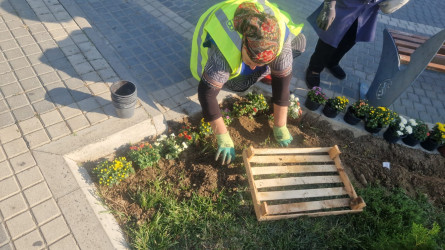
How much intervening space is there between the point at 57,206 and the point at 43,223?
16 cm

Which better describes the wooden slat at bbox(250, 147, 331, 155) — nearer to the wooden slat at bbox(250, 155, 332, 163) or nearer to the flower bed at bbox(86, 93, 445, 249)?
the wooden slat at bbox(250, 155, 332, 163)

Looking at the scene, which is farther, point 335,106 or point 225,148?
point 335,106

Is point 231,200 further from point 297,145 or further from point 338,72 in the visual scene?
point 338,72

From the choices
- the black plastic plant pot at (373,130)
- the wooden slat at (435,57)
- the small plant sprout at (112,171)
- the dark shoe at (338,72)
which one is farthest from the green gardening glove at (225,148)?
the wooden slat at (435,57)

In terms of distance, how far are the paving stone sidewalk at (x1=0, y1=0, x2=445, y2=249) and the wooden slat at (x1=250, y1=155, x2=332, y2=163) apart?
0.99 meters

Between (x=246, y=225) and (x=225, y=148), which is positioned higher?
(x=225, y=148)

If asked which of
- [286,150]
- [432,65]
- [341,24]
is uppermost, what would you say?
[341,24]

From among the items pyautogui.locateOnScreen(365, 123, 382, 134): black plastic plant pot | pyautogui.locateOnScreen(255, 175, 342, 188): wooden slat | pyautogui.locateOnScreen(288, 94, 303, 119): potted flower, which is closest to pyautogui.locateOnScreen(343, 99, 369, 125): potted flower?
Result: pyautogui.locateOnScreen(365, 123, 382, 134): black plastic plant pot

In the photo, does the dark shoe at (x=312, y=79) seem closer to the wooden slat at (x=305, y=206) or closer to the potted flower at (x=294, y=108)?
the potted flower at (x=294, y=108)

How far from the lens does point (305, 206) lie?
261 centimetres

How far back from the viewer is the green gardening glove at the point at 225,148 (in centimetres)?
280

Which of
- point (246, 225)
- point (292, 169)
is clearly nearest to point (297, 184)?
point (292, 169)

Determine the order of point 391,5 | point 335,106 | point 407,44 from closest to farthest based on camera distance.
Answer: point 391,5 < point 335,106 < point 407,44

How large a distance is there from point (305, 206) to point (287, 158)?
52cm
